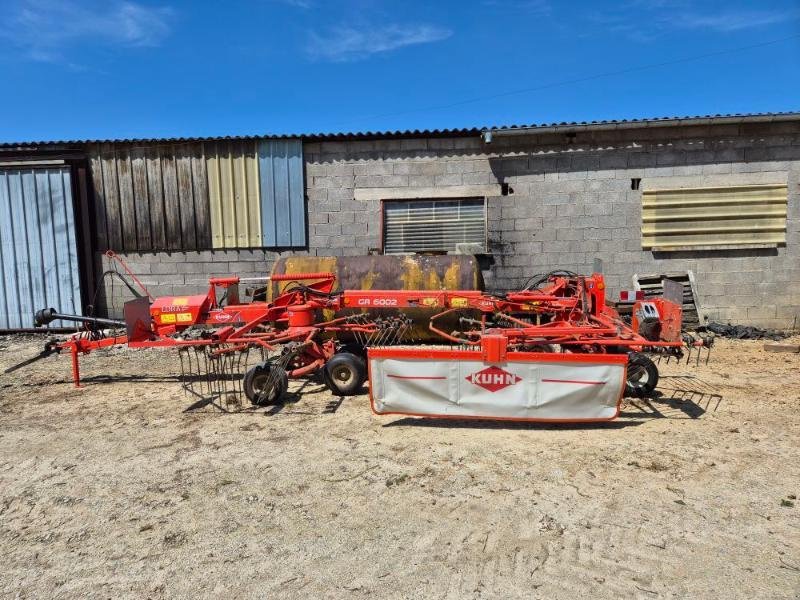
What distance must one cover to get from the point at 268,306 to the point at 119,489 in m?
3.05

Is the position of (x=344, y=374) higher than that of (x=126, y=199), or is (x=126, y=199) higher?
(x=126, y=199)

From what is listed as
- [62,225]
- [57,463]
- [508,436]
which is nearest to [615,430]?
[508,436]

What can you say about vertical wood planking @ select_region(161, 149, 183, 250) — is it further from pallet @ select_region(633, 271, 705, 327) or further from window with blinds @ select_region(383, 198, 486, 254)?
pallet @ select_region(633, 271, 705, 327)

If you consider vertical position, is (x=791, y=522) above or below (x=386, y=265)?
below

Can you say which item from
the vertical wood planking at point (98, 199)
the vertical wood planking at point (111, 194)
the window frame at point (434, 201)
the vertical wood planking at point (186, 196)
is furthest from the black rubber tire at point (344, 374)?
the vertical wood planking at point (98, 199)

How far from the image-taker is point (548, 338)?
559cm

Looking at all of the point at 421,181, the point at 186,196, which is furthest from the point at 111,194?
the point at 421,181

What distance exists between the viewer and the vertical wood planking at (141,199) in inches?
408

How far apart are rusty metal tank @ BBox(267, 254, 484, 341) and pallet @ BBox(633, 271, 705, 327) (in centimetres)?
364

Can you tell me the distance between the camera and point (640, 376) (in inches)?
229

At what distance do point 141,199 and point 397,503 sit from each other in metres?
9.34

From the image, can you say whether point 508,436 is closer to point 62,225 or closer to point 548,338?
point 548,338

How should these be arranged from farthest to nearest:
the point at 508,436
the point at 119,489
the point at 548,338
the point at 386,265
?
1. the point at 386,265
2. the point at 548,338
3. the point at 508,436
4. the point at 119,489

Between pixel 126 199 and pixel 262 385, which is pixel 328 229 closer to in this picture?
pixel 126 199
